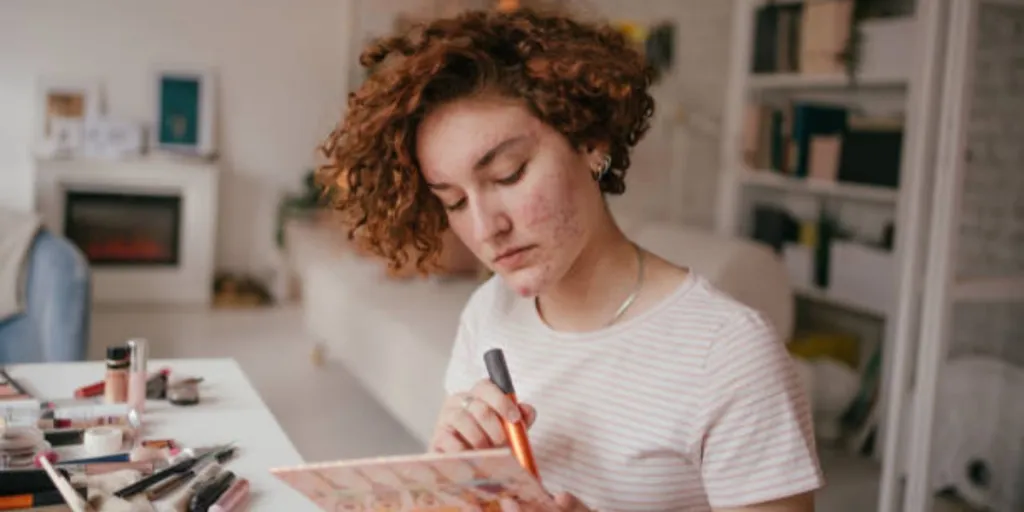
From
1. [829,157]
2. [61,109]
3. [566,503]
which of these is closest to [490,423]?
[566,503]

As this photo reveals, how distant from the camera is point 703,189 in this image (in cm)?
491

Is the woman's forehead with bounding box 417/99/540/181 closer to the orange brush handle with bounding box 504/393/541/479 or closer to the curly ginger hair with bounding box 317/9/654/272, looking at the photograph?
the curly ginger hair with bounding box 317/9/654/272

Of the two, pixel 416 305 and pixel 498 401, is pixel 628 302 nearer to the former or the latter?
pixel 498 401

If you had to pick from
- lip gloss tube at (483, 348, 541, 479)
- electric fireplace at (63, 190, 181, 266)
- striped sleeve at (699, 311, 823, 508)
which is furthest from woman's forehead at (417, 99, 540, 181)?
electric fireplace at (63, 190, 181, 266)

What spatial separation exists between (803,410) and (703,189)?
3963 millimetres

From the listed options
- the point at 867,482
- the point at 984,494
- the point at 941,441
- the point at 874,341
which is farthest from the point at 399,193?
the point at 874,341

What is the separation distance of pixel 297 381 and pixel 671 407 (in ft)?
11.8

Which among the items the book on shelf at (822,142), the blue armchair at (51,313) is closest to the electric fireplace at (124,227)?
the blue armchair at (51,313)

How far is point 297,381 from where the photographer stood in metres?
4.50

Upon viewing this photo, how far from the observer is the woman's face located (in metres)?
1.06

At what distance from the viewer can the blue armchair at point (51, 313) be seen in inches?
120

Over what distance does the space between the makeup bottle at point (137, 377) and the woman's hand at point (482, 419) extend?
77 centimetres

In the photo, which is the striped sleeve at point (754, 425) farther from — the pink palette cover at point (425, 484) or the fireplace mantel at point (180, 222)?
the fireplace mantel at point (180, 222)

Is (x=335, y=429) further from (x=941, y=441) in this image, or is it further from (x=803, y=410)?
(x=803, y=410)
